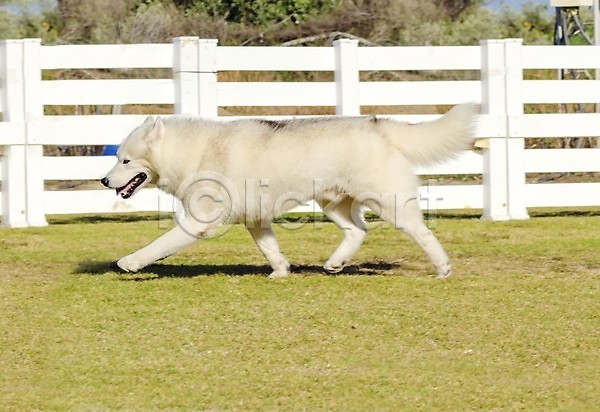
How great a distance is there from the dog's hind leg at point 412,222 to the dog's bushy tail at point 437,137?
12.8 inches

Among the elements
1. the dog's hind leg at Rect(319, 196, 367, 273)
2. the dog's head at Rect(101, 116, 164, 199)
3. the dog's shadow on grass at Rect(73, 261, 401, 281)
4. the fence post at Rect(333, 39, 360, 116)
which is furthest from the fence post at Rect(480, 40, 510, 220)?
the dog's head at Rect(101, 116, 164, 199)

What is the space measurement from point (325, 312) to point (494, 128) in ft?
17.1

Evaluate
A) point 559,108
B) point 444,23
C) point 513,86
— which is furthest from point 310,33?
point 513,86

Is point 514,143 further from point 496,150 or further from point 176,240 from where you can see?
point 176,240

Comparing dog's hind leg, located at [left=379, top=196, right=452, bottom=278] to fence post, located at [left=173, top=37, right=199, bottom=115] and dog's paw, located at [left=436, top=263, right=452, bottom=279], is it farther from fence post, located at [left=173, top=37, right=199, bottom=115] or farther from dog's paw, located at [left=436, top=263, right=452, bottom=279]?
fence post, located at [left=173, top=37, right=199, bottom=115]

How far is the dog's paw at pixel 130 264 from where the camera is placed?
7973 mm

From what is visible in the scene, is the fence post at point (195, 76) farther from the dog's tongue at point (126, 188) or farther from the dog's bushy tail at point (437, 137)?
the dog's bushy tail at point (437, 137)

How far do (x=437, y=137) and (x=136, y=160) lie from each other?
2.03 meters

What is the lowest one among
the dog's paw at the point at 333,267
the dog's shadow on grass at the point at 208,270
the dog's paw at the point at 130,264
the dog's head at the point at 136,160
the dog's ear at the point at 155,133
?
the dog's shadow on grass at the point at 208,270

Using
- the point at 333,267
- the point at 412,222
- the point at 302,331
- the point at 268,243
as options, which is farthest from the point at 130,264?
the point at 412,222

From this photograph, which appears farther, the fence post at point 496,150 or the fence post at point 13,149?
the fence post at point 496,150

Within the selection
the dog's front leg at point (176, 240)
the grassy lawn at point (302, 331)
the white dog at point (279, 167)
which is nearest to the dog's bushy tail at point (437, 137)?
the white dog at point (279, 167)

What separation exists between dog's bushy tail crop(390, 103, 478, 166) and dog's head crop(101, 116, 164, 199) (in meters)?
1.60

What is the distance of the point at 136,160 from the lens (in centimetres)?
806
